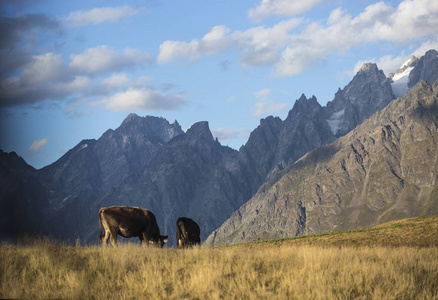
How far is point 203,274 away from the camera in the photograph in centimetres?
1402

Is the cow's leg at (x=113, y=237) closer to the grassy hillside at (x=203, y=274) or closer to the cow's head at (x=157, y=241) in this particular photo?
the cow's head at (x=157, y=241)

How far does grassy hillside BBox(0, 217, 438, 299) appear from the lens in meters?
12.8

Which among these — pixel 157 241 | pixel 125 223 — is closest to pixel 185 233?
pixel 157 241

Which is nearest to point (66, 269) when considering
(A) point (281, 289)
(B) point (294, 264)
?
(A) point (281, 289)

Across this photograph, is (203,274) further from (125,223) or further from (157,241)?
(157,241)

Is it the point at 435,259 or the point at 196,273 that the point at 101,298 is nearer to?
the point at 196,273

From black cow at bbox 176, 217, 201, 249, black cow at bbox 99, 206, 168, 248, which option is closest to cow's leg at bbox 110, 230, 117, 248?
black cow at bbox 99, 206, 168, 248

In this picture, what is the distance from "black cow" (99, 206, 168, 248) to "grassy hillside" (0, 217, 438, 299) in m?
3.81

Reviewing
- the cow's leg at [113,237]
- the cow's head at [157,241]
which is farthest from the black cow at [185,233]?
the cow's leg at [113,237]

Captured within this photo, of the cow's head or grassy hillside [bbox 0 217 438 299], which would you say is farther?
the cow's head

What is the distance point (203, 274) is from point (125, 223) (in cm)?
885

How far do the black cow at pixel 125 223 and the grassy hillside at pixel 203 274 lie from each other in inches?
150

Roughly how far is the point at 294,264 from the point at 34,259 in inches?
390

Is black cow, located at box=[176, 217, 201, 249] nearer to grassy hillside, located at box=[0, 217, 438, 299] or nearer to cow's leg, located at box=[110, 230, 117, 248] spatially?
cow's leg, located at box=[110, 230, 117, 248]
